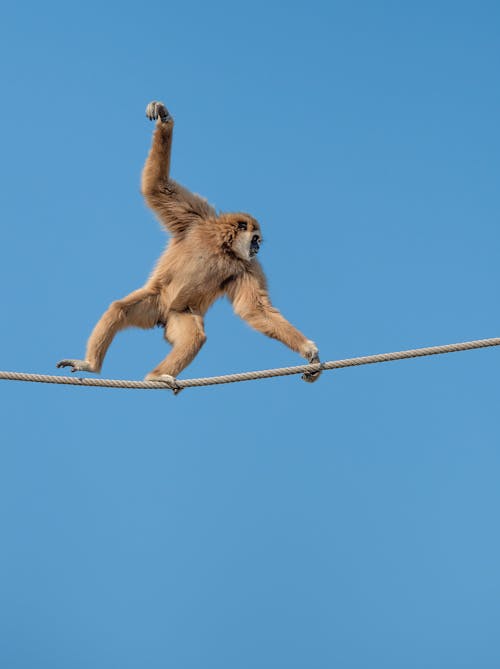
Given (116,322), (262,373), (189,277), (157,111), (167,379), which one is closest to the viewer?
(262,373)

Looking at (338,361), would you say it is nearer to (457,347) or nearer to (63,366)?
(457,347)

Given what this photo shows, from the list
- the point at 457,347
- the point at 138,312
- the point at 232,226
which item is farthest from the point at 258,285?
the point at 457,347

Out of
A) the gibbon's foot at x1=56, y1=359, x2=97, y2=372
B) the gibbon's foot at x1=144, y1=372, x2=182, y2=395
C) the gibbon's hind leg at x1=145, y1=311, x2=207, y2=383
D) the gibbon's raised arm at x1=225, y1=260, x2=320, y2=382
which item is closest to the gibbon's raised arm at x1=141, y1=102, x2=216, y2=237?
the gibbon's raised arm at x1=225, y1=260, x2=320, y2=382

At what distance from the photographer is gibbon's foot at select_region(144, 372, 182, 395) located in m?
10.4

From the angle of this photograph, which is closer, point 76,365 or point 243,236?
point 76,365

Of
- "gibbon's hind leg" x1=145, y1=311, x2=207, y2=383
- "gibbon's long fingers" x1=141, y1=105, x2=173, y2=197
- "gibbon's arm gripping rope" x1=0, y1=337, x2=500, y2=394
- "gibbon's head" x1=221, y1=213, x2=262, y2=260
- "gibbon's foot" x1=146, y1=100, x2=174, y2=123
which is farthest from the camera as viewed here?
"gibbon's head" x1=221, y1=213, x2=262, y2=260

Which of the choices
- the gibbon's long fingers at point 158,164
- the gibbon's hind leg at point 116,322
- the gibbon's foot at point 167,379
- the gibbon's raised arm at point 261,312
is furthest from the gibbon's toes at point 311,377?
the gibbon's long fingers at point 158,164

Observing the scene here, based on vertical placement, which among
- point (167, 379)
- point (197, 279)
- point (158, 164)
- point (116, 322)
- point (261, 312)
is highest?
point (158, 164)

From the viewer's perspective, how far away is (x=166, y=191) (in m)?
11.7

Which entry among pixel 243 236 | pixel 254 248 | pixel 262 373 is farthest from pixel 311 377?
pixel 243 236

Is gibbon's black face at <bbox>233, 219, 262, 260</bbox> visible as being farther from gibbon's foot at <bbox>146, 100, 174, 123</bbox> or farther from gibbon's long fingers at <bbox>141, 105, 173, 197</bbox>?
gibbon's foot at <bbox>146, 100, 174, 123</bbox>

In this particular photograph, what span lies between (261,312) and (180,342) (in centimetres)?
106

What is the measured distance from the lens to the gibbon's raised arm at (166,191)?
1118cm

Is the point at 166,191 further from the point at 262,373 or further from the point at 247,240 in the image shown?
the point at 262,373
